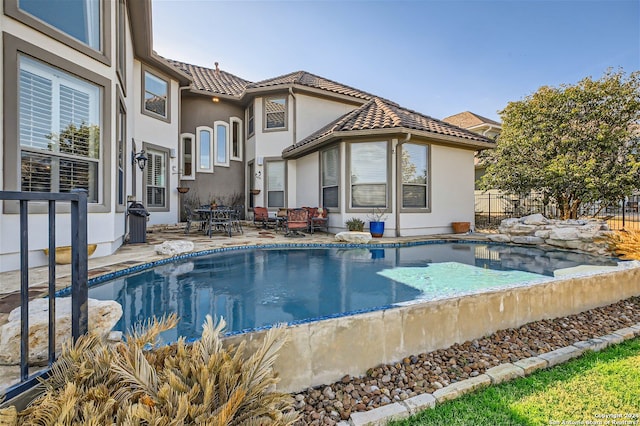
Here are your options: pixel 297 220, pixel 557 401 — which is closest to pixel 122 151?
pixel 297 220

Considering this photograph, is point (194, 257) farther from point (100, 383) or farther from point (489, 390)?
point (489, 390)

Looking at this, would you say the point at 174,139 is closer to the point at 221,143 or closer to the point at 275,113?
the point at 221,143

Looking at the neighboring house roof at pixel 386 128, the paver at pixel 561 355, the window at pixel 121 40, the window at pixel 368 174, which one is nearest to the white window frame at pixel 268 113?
the neighboring house roof at pixel 386 128

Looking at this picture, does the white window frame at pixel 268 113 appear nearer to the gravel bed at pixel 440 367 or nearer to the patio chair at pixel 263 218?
the patio chair at pixel 263 218

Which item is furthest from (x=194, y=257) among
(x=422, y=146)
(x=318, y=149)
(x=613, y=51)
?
(x=613, y=51)

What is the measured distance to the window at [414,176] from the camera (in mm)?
10320

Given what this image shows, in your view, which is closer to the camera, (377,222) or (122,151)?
(122,151)

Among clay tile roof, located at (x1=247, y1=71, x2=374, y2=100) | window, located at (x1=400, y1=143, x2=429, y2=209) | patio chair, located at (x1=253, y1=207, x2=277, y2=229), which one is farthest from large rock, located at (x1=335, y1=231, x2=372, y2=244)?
clay tile roof, located at (x1=247, y1=71, x2=374, y2=100)

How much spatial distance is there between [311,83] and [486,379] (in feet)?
43.0

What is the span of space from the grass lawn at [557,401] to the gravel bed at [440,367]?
243 mm

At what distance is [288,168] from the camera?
13273 millimetres

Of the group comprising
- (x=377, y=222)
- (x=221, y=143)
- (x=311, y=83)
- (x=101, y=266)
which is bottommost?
(x=101, y=266)

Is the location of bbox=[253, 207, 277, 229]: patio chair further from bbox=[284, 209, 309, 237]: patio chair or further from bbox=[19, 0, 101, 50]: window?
bbox=[19, 0, 101, 50]: window

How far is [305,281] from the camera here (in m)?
5.46
